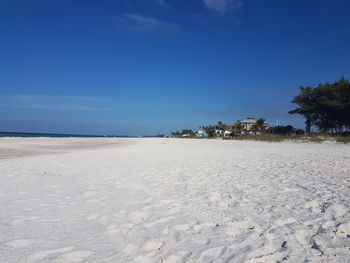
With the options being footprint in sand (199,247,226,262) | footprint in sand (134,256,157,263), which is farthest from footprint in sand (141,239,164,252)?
footprint in sand (199,247,226,262)

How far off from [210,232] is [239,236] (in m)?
0.36

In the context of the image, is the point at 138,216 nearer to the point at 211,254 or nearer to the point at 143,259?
the point at 143,259

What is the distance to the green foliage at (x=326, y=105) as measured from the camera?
3925 cm

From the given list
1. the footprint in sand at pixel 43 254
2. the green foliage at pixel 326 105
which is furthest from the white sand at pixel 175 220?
the green foliage at pixel 326 105

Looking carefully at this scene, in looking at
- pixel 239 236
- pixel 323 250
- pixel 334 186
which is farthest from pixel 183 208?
pixel 334 186

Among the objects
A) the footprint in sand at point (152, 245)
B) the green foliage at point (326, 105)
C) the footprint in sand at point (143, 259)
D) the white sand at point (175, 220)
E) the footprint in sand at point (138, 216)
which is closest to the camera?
the footprint in sand at point (143, 259)

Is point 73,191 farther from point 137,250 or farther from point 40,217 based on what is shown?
point 137,250

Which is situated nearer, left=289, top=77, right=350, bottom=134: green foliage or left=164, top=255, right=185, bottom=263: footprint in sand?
left=164, top=255, right=185, bottom=263: footprint in sand

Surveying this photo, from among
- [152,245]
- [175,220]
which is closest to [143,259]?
[152,245]

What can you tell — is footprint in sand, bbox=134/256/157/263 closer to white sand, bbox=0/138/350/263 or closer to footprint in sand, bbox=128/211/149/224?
white sand, bbox=0/138/350/263

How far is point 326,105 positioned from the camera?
131 feet

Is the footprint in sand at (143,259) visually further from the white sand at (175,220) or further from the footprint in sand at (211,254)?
the footprint in sand at (211,254)

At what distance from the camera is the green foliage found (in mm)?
39250

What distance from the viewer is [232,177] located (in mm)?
6129
